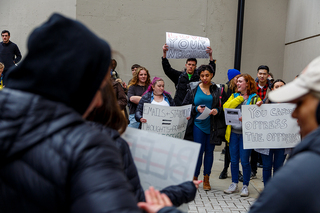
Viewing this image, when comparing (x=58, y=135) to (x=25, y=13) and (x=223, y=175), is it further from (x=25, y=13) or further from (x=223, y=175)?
(x=25, y=13)

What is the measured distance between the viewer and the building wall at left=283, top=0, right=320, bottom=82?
8.02m

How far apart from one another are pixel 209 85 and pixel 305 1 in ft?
15.2

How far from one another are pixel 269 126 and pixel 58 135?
15.7 feet

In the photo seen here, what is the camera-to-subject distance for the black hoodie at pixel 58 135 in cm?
100

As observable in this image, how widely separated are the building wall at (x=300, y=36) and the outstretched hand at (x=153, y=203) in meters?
7.44

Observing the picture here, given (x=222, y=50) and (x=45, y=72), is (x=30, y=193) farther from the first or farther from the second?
(x=222, y=50)

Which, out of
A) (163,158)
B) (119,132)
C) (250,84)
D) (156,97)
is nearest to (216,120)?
(250,84)

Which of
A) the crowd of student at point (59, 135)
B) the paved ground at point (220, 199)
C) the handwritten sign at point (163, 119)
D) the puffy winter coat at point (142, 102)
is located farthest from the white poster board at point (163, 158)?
the puffy winter coat at point (142, 102)

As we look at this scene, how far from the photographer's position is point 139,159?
2.40 meters

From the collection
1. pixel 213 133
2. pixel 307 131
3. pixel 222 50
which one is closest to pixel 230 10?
pixel 222 50

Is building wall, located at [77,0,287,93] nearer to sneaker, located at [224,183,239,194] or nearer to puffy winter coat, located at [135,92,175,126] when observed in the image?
puffy winter coat, located at [135,92,175,126]

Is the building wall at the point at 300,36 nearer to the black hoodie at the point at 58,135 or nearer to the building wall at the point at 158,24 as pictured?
the building wall at the point at 158,24

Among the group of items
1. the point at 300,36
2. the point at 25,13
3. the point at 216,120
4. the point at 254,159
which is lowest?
the point at 254,159

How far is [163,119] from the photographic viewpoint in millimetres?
5520
